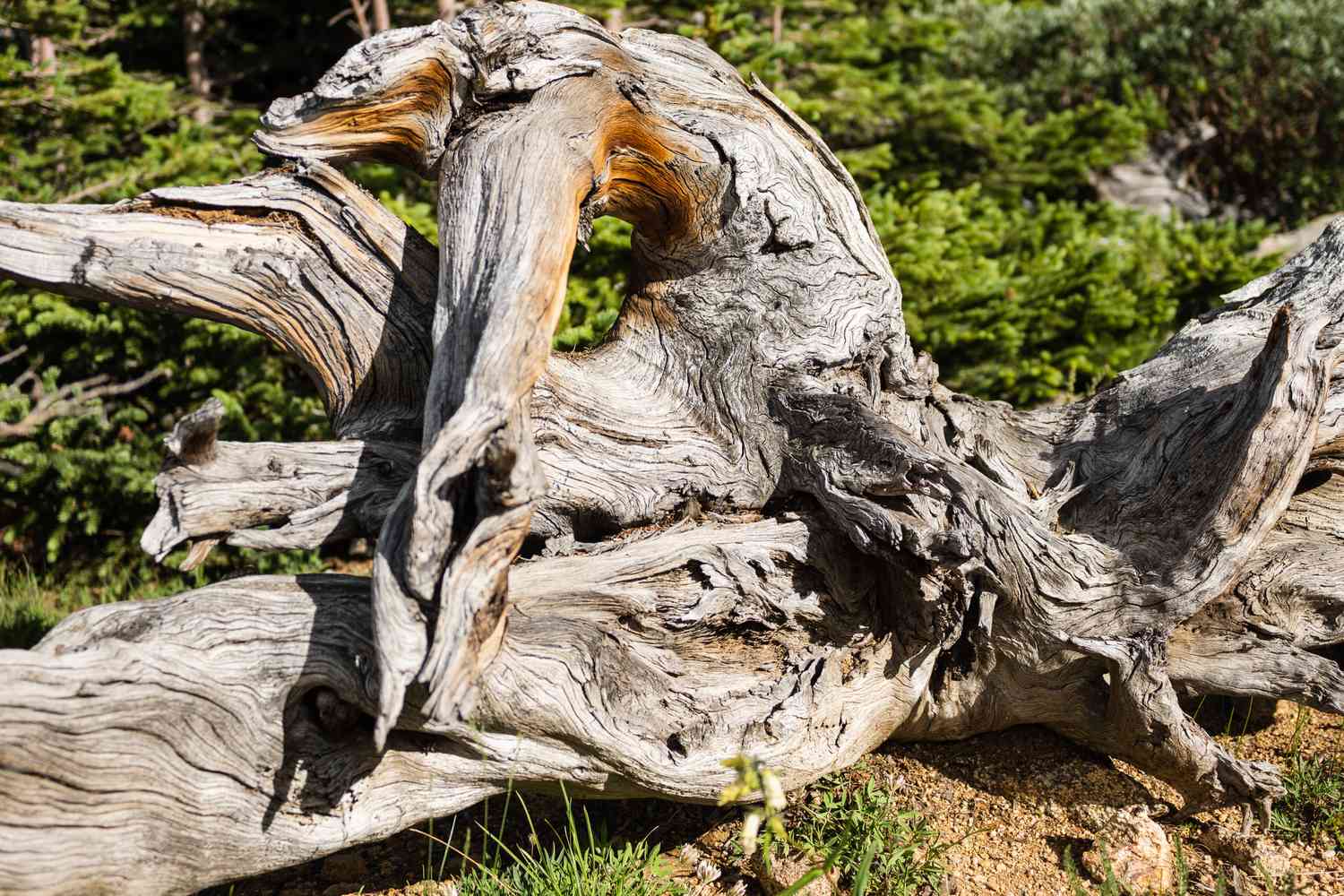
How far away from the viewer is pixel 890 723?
3.47 m

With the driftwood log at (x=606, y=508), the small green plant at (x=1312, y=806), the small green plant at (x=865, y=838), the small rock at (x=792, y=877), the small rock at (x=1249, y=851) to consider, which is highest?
the driftwood log at (x=606, y=508)

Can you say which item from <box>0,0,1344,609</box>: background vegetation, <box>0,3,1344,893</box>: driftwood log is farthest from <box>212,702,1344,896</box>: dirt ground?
<box>0,0,1344,609</box>: background vegetation

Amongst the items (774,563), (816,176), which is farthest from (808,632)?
(816,176)

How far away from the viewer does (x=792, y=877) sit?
3049 mm

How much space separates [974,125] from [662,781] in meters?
6.81

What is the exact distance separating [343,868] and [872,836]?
1700 mm

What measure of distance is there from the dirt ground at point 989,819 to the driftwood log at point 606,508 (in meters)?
0.16

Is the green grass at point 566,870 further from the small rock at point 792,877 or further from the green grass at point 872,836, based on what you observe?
the green grass at point 872,836

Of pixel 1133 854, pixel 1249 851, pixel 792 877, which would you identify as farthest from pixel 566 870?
pixel 1249 851

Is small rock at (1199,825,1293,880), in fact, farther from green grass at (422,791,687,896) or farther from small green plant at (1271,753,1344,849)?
green grass at (422,791,687,896)

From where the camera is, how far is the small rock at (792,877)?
3.04m

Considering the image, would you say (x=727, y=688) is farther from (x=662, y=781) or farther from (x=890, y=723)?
(x=890, y=723)

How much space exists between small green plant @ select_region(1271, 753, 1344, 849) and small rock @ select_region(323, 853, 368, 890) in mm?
2920

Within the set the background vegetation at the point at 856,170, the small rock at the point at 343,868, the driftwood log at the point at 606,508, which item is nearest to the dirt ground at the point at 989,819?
the small rock at the point at 343,868
